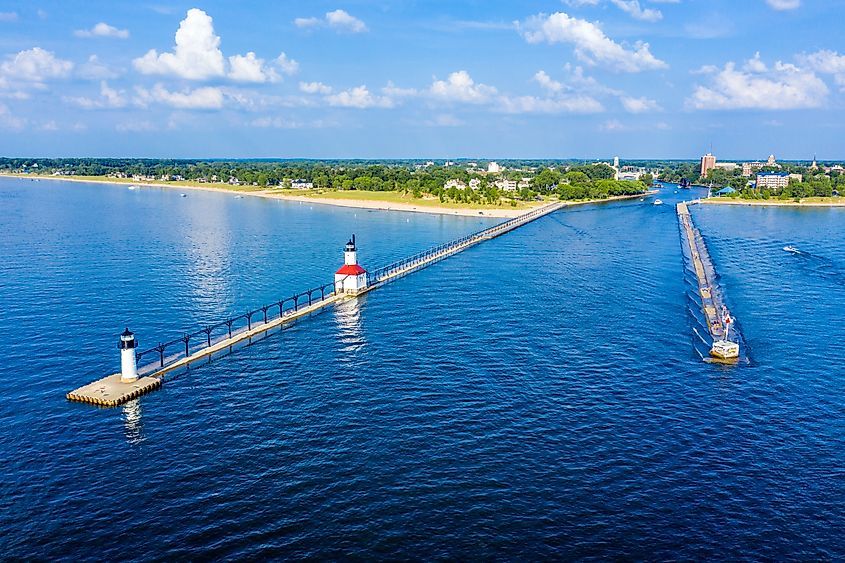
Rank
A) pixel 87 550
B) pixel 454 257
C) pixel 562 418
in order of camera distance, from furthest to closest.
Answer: pixel 454 257 → pixel 562 418 → pixel 87 550

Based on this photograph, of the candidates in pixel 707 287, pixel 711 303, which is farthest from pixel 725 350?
pixel 707 287

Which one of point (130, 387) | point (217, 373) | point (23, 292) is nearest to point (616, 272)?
point (217, 373)

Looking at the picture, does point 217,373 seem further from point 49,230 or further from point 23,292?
point 49,230

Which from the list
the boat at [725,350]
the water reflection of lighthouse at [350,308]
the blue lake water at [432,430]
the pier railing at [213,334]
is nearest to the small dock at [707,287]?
the blue lake water at [432,430]

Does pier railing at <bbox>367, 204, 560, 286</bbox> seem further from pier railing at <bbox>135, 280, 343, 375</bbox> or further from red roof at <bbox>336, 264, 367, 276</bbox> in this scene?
pier railing at <bbox>135, 280, 343, 375</bbox>

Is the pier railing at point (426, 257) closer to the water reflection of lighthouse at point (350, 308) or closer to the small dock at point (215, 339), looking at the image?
the small dock at point (215, 339)

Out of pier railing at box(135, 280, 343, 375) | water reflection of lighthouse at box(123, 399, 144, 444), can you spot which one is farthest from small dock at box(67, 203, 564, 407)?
water reflection of lighthouse at box(123, 399, 144, 444)

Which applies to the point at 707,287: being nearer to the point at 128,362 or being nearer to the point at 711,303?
the point at 711,303

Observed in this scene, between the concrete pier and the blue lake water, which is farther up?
the concrete pier
